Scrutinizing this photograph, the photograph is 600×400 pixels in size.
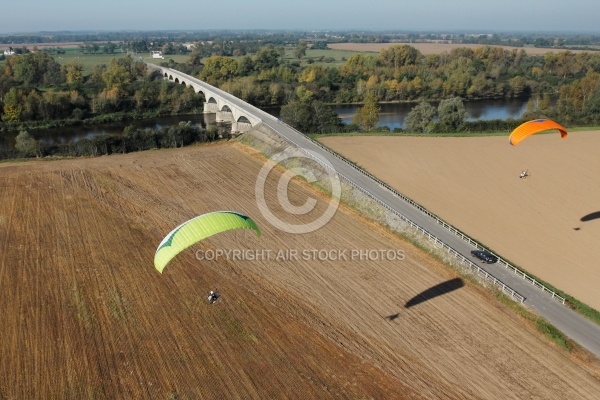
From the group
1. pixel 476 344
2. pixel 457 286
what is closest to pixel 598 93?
pixel 457 286

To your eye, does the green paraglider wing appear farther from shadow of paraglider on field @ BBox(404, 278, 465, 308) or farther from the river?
the river

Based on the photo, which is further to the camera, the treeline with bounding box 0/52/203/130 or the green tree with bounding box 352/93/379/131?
the treeline with bounding box 0/52/203/130

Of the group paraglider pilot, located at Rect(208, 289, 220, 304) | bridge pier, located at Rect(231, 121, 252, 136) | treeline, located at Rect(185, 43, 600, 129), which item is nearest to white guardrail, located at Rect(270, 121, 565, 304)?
A: paraglider pilot, located at Rect(208, 289, 220, 304)

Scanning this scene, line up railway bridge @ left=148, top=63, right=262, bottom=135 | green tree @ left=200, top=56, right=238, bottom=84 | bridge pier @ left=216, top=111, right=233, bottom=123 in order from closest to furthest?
1. railway bridge @ left=148, top=63, right=262, bottom=135
2. bridge pier @ left=216, top=111, right=233, bottom=123
3. green tree @ left=200, top=56, right=238, bottom=84

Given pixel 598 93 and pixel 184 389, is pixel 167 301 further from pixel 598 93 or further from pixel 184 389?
pixel 598 93

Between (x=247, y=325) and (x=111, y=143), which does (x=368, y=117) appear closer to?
(x=111, y=143)
